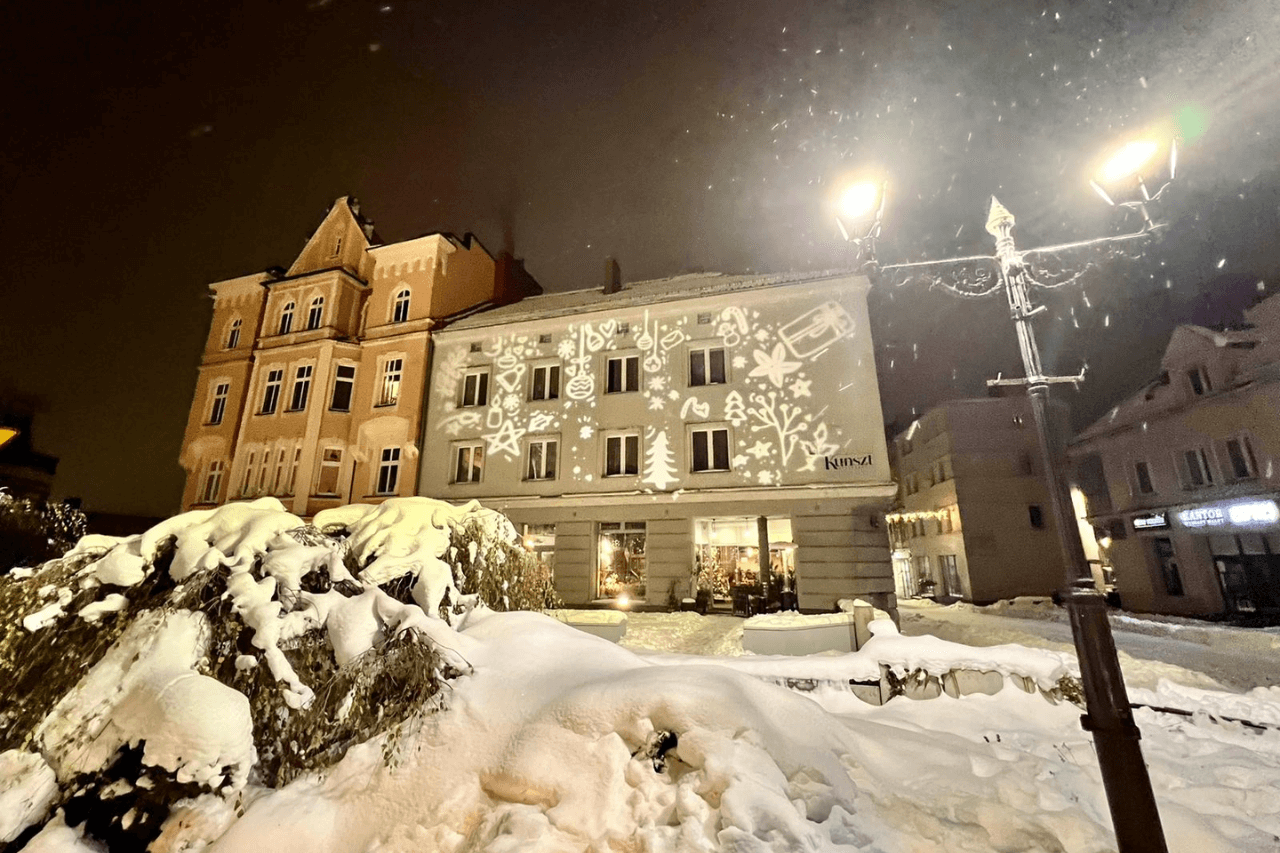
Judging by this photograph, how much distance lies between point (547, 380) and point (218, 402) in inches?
618

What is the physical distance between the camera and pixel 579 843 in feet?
12.1

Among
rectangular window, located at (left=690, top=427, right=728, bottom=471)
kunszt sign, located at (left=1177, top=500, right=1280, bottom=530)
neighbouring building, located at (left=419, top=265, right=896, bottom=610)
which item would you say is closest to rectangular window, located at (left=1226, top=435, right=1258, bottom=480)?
kunszt sign, located at (left=1177, top=500, right=1280, bottom=530)

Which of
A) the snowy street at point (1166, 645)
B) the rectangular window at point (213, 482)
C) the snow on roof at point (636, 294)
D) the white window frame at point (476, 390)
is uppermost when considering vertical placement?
the snow on roof at point (636, 294)

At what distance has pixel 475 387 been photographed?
22.5 metres

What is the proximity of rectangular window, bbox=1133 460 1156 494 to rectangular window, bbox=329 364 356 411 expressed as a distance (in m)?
39.1

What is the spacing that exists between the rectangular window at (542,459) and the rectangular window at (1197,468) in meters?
29.5

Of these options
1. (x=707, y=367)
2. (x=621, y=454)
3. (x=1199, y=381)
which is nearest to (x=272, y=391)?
(x=621, y=454)

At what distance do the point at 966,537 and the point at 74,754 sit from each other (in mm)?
40832

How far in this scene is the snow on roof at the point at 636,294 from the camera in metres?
19.6

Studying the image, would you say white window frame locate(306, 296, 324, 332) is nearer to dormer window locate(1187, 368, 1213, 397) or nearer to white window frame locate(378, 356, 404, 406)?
white window frame locate(378, 356, 404, 406)

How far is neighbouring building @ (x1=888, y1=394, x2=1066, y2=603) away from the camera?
34250 mm

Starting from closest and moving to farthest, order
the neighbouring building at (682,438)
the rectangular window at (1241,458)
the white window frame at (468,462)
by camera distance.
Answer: the neighbouring building at (682,438) < the white window frame at (468,462) < the rectangular window at (1241,458)

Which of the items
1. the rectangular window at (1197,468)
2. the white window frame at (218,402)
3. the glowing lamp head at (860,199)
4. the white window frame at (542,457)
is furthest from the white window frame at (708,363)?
the rectangular window at (1197,468)

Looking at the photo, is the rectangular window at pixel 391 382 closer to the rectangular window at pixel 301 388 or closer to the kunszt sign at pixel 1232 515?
the rectangular window at pixel 301 388
